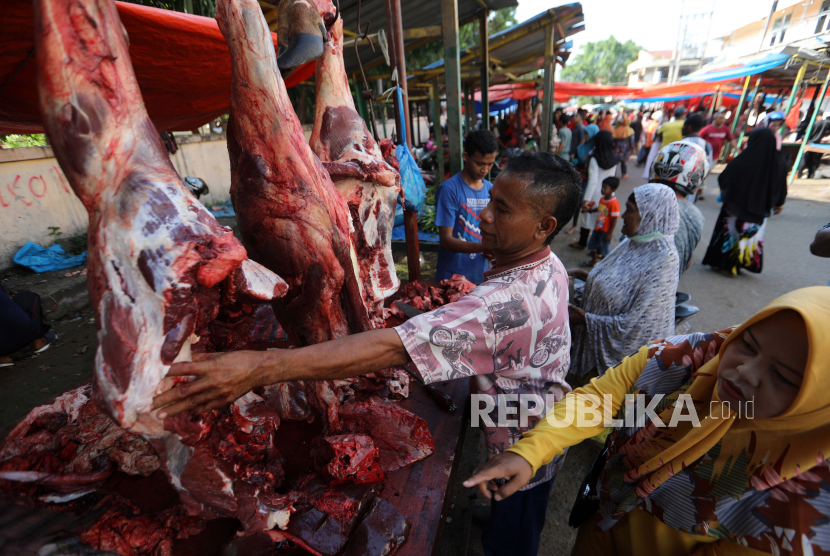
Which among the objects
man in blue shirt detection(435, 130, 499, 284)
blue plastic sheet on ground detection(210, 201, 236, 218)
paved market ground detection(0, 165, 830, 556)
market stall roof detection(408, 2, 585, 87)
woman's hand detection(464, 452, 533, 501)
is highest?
market stall roof detection(408, 2, 585, 87)

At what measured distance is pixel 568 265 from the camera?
254 inches

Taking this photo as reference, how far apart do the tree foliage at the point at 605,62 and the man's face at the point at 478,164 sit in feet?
207

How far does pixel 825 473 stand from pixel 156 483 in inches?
86.5

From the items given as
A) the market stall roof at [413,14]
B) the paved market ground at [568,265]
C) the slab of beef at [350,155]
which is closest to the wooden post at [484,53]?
the market stall roof at [413,14]

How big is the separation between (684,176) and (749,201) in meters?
3.13

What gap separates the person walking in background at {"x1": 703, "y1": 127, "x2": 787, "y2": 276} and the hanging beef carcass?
675cm

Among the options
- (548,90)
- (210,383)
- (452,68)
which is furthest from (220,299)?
(548,90)

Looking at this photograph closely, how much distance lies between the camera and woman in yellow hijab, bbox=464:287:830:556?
0.94m

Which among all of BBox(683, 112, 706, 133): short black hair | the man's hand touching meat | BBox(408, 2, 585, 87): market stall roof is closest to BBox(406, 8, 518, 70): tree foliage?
BBox(408, 2, 585, 87): market stall roof

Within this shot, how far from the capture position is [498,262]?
1589 mm

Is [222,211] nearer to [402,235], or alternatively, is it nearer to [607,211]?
[402,235]

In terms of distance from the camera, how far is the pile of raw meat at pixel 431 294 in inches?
105

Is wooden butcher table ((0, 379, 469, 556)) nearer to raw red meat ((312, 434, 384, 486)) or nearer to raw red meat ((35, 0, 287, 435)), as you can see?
raw red meat ((312, 434, 384, 486))

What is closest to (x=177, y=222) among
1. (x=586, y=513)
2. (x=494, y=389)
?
(x=494, y=389)
